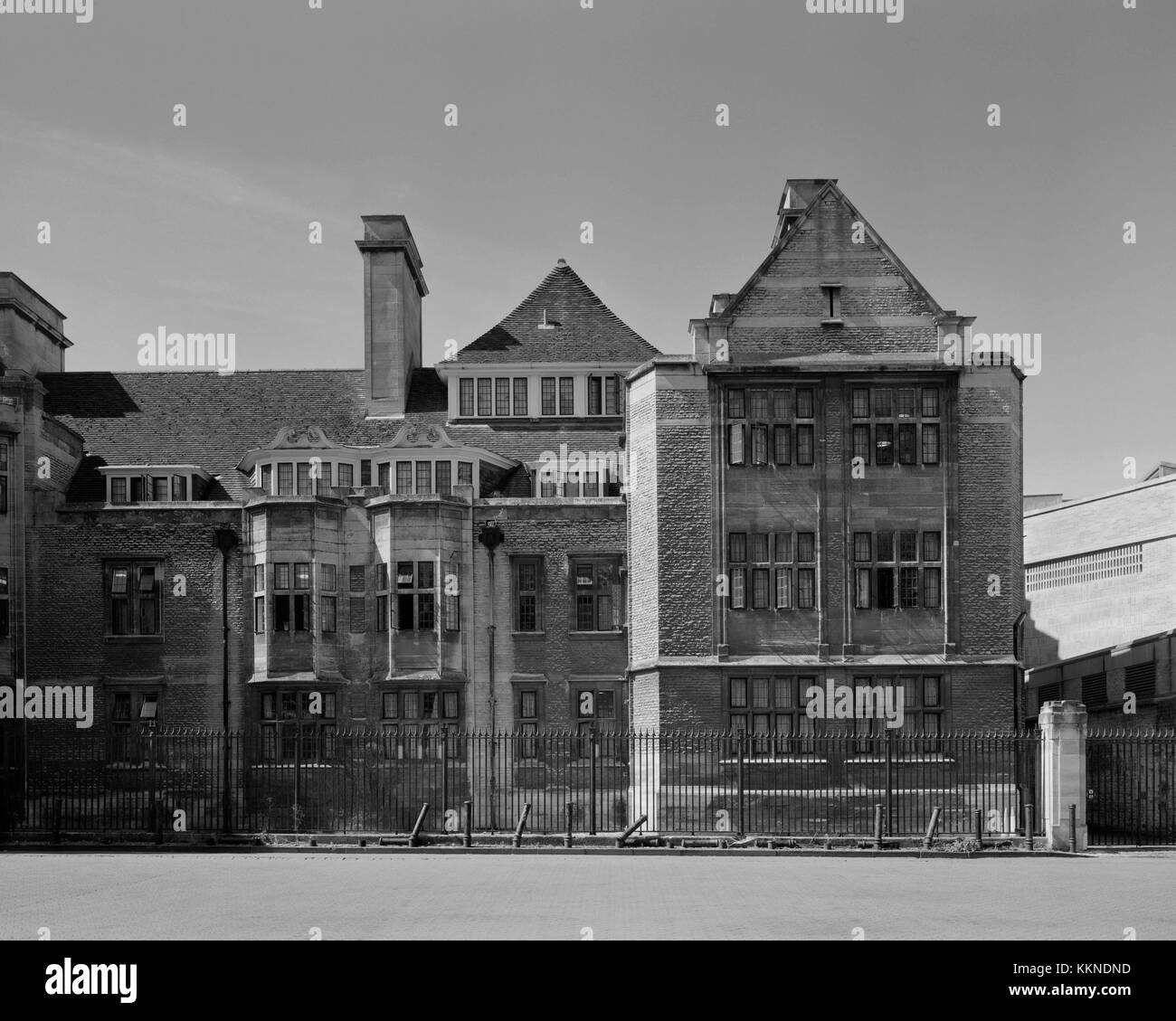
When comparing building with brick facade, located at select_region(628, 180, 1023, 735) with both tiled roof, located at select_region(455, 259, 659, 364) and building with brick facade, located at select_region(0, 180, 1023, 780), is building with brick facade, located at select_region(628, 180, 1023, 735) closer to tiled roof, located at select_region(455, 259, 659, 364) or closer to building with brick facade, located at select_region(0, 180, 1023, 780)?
building with brick facade, located at select_region(0, 180, 1023, 780)

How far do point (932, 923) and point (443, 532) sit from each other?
25121 millimetres

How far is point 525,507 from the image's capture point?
44625mm

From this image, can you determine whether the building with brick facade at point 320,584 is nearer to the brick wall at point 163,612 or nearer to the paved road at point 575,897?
the brick wall at point 163,612

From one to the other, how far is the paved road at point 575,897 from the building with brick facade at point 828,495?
755 cm

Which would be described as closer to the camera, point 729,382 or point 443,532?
point 729,382

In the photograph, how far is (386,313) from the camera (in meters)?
48.9

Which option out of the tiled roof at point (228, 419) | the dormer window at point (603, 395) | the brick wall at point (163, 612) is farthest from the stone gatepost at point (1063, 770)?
the brick wall at point (163, 612)

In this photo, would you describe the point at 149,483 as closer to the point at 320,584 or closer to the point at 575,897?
the point at 320,584

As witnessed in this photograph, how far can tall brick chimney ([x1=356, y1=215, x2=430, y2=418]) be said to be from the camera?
48562 mm

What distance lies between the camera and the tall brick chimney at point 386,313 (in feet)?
159

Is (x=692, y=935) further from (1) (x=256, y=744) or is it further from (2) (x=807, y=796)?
(1) (x=256, y=744)

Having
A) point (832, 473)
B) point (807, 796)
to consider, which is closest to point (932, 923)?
point (807, 796)

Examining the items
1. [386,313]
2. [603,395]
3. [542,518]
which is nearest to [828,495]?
[542,518]

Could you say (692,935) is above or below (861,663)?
below
